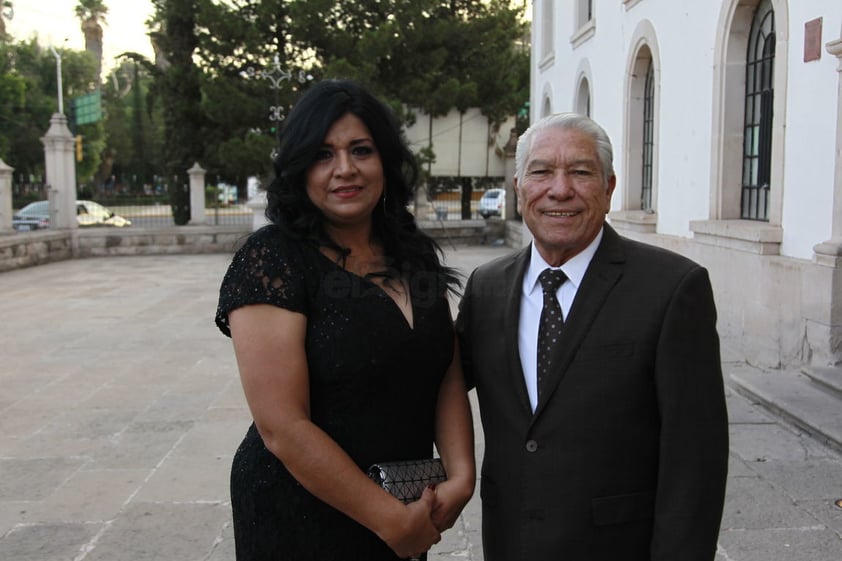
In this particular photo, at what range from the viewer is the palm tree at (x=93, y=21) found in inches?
2341

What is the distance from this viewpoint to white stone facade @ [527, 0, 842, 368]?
596 centimetres

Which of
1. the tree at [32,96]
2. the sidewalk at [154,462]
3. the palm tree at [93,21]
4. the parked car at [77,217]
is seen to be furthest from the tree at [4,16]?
the sidewalk at [154,462]

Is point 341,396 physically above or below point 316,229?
below

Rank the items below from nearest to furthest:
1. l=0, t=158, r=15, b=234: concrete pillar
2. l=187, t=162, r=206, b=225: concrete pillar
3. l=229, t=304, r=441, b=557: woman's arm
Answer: l=229, t=304, r=441, b=557: woman's arm, l=0, t=158, r=15, b=234: concrete pillar, l=187, t=162, r=206, b=225: concrete pillar

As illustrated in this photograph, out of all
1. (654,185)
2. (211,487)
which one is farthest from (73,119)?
(211,487)

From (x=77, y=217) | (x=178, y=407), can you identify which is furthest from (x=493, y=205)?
(x=178, y=407)

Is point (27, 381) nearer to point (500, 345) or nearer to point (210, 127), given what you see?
point (500, 345)

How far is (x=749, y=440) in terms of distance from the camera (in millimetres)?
4973

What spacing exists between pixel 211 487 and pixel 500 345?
2.98 meters

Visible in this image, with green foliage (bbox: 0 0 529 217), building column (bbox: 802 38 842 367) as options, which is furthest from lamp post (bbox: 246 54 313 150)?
building column (bbox: 802 38 842 367)

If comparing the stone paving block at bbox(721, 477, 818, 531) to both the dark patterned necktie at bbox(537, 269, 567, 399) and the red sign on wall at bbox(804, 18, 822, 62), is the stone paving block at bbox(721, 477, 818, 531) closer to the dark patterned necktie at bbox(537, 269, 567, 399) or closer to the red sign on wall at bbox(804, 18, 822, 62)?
the dark patterned necktie at bbox(537, 269, 567, 399)

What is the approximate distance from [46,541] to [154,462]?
1119 mm

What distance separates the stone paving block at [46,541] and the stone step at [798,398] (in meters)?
4.10

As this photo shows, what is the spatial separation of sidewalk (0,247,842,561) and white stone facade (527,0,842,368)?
78 centimetres
